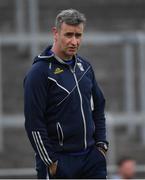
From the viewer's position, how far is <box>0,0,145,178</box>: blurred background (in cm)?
1100

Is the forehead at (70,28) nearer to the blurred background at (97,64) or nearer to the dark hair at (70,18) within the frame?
the dark hair at (70,18)

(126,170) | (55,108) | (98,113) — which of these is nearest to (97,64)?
(126,170)

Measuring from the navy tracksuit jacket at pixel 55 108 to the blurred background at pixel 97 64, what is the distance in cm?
356

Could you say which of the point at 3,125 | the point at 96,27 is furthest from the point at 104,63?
the point at 3,125

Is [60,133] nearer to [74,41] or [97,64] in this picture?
[74,41]

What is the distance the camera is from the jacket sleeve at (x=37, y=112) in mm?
5293

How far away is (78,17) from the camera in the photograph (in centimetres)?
531

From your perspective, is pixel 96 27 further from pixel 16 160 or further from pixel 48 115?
pixel 48 115

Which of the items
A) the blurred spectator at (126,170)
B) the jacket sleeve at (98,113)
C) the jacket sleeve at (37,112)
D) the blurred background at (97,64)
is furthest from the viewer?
the blurred background at (97,64)

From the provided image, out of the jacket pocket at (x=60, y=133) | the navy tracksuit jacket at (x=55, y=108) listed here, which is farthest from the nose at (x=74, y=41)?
the jacket pocket at (x=60, y=133)

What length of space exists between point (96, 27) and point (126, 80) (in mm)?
2280

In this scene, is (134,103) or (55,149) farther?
(134,103)

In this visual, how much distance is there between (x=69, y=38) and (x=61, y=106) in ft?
1.29

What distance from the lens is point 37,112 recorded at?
209 inches
